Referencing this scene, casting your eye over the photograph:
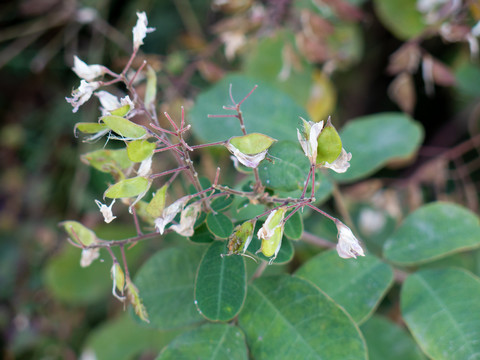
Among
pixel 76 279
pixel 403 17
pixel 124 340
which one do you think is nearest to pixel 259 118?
pixel 403 17

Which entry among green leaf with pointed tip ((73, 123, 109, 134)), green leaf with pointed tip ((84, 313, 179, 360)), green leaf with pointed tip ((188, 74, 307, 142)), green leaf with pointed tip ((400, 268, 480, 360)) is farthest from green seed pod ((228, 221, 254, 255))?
green leaf with pointed tip ((84, 313, 179, 360))

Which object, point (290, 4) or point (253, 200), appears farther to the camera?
point (290, 4)

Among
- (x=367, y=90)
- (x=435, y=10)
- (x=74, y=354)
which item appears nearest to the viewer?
Answer: (x=435, y=10)

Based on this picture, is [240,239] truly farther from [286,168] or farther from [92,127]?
[92,127]

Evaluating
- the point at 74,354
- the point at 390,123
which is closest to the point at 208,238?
the point at 390,123

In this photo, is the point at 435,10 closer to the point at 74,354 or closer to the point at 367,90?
the point at 367,90
